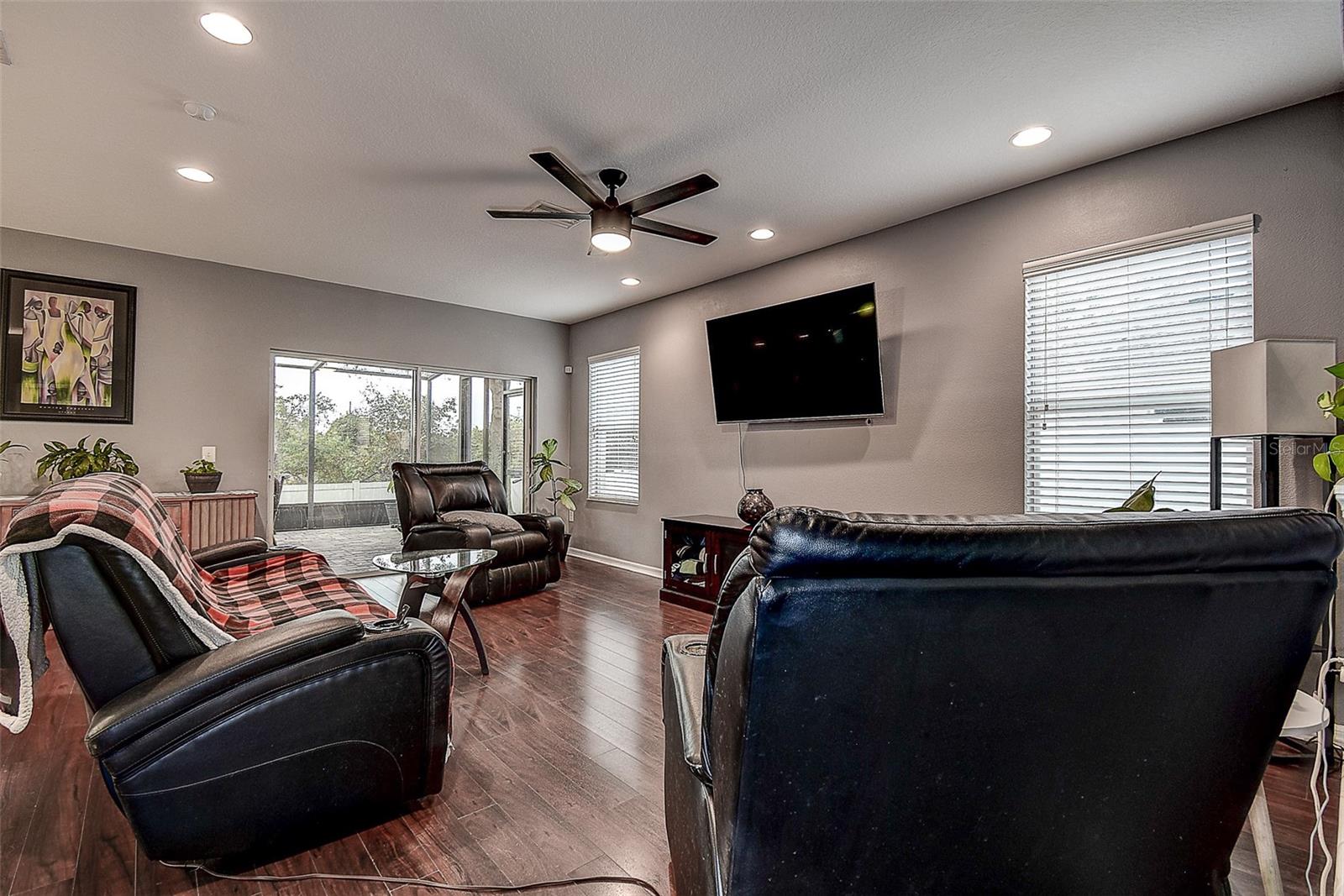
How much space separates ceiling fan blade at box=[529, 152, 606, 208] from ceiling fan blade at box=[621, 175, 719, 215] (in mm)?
157

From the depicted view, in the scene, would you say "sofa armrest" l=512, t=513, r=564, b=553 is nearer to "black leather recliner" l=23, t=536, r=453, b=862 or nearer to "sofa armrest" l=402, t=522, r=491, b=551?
"sofa armrest" l=402, t=522, r=491, b=551

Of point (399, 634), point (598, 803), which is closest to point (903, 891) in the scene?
point (598, 803)

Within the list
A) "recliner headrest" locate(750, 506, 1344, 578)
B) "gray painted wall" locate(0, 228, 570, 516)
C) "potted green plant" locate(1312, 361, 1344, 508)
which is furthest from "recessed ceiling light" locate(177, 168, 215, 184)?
"potted green plant" locate(1312, 361, 1344, 508)

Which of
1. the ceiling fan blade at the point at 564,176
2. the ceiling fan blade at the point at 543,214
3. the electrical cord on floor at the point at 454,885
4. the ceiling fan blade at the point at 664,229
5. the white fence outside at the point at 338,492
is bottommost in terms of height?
the electrical cord on floor at the point at 454,885

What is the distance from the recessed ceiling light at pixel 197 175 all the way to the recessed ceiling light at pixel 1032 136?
395 cm

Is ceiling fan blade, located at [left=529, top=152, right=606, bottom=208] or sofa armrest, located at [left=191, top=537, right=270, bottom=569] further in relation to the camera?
A: sofa armrest, located at [left=191, top=537, right=270, bottom=569]

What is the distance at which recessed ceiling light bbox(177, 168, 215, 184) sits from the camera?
3.11m

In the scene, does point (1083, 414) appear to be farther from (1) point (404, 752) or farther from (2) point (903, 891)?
(1) point (404, 752)

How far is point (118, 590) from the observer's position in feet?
4.83

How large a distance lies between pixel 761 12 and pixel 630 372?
13.4 ft

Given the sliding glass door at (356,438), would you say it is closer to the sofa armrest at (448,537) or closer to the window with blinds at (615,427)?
the window with blinds at (615,427)

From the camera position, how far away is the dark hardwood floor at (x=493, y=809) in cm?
163

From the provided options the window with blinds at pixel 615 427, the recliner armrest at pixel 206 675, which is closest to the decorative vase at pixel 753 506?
the window with blinds at pixel 615 427

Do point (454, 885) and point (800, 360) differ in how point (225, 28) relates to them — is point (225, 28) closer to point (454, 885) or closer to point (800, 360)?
point (454, 885)
